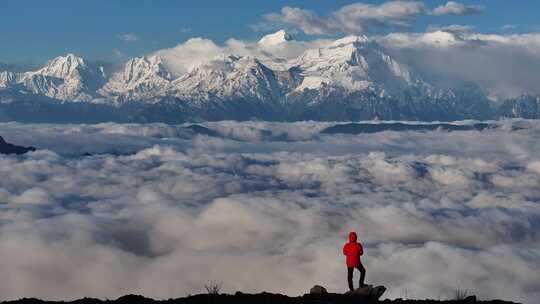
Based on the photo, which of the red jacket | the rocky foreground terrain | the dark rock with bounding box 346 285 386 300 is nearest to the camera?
the rocky foreground terrain

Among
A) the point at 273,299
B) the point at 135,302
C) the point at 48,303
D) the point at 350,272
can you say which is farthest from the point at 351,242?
the point at 48,303

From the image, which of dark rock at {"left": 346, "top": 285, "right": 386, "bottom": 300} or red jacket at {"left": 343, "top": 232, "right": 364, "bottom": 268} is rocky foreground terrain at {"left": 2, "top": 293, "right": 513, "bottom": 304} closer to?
dark rock at {"left": 346, "top": 285, "right": 386, "bottom": 300}

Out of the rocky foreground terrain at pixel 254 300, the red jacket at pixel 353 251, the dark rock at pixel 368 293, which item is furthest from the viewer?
the red jacket at pixel 353 251

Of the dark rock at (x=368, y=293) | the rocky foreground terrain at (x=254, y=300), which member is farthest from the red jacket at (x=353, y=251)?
the rocky foreground terrain at (x=254, y=300)

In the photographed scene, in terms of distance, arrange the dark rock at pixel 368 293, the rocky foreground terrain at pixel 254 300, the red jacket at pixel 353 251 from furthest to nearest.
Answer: the red jacket at pixel 353 251 → the dark rock at pixel 368 293 → the rocky foreground terrain at pixel 254 300

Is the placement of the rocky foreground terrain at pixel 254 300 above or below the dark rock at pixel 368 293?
below

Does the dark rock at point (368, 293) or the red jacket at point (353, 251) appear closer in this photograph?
the dark rock at point (368, 293)

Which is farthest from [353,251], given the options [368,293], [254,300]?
[254,300]

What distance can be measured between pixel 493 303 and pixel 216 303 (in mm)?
18273

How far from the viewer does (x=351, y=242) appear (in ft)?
148

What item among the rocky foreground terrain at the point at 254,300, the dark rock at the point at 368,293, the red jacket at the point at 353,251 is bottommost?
the rocky foreground terrain at the point at 254,300

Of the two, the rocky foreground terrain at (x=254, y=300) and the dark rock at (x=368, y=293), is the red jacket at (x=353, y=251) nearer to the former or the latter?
the dark rock at (x=368, y=293)

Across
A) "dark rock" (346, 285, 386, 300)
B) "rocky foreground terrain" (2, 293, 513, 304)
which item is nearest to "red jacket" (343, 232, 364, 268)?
"dark rock" (346, 285, 386, 300)

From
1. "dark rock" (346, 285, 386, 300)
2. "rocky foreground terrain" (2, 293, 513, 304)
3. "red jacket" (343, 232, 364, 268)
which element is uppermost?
"red jacket" (343, 232, 364, 268)
